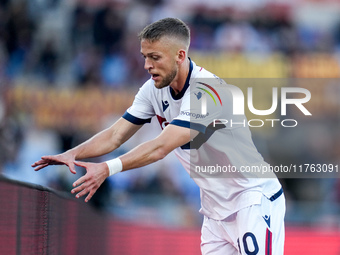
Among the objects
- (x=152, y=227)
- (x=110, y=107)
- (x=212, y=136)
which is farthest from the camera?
(x=110, y=107)

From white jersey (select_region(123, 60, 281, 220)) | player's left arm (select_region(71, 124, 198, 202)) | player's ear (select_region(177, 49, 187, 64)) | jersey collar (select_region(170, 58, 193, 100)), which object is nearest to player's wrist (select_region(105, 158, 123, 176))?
player's left arm (select_region(71, 124, 198, 202))

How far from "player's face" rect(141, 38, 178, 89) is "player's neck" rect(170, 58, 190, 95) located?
0.11 m

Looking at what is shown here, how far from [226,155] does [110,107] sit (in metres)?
10.0

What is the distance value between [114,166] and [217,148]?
112 cm

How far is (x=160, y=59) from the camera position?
5168 millimetres

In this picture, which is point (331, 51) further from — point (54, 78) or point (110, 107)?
point (54, 78)

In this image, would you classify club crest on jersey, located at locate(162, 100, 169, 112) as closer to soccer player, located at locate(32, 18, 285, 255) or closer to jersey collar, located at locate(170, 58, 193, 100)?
soccer player, located at locate(32, 18, 285, 255)

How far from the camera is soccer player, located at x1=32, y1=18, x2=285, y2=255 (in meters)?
5.12

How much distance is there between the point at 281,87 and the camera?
16.2m

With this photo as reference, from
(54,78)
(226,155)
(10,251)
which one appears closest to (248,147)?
(226,155)

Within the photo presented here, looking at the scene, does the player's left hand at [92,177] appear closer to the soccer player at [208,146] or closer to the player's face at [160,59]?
the soccer player at [208,146]

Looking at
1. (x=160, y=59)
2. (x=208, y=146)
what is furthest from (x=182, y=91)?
(x=208, y=146)

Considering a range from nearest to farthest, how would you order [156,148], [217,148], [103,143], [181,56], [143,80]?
1. [156,148]
2. [181,56]
3. [217,148]
4. [103,143]
5. [143,80]

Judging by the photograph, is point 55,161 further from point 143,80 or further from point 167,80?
point 143,80
